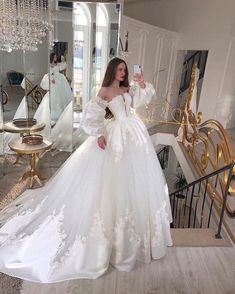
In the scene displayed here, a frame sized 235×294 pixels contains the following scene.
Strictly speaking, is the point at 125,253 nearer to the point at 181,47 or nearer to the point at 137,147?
the point at 137,147

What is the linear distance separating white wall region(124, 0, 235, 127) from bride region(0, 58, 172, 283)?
4.52 m

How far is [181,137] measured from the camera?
17.3 feet

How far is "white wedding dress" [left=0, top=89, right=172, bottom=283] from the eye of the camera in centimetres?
190

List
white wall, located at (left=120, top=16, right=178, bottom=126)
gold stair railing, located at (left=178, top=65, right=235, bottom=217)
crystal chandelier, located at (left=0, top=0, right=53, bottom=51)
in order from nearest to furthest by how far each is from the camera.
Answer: crystal chandelier, located at (left=0, top=0, right=53, bottom=51), gold stair railing, located at (left=178, top=65, right=235, bottom=217), white wall, located at (left=120, top=16, right=178, bottom=126)

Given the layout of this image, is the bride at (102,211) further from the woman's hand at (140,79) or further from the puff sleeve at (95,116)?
the woman's hand at (140,79)

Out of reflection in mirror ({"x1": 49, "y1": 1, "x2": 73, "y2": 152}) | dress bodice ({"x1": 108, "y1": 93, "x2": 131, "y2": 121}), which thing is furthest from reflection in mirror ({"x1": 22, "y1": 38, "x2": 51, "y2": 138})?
dress bodice ({"x1": 108, "y1": 93, "x2": 131, "y2": 121})

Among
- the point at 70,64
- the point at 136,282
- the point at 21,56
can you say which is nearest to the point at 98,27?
the point at 70,64

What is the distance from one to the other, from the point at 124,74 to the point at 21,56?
1806 millimetres

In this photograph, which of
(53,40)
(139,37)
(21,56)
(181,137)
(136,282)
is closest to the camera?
(136,282)

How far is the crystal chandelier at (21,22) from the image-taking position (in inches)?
102

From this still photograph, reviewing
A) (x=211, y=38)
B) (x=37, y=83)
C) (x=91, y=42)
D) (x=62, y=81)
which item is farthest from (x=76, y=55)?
(x=211, y=38)

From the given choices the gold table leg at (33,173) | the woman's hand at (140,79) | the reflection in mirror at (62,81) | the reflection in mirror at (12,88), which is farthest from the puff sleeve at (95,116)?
the reflection in mirror at (62,81)

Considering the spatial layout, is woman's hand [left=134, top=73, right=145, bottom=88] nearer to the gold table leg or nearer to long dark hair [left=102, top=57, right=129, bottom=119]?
long dark hair [left=102, top=57, right=129, bottom=119]

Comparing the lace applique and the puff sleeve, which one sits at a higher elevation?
the puff sleeve
